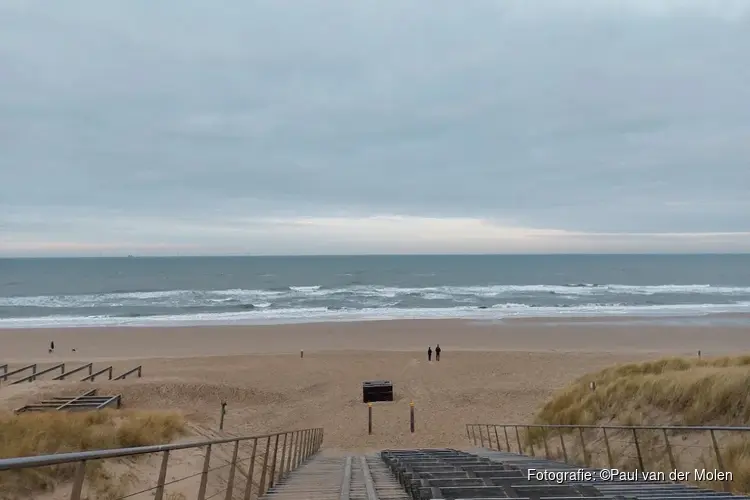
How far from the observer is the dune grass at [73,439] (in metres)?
6.47

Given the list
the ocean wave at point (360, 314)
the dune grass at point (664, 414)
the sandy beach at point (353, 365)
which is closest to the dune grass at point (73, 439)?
the sandy beach at point (353, 365)

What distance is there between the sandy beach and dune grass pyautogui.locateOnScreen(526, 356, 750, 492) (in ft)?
15.1

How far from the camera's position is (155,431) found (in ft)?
31.0

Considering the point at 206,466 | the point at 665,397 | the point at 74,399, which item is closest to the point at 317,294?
the point at 74,399

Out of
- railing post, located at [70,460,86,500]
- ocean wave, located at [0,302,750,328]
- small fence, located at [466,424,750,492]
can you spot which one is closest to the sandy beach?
ocean wave, located at [0,302,750,328]

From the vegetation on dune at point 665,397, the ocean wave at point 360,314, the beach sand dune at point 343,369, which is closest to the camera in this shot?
the vegetation on dune at point 665,397

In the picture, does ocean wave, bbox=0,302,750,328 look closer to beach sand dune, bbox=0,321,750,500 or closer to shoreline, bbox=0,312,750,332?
shoreline, bbox=0,312,750,332

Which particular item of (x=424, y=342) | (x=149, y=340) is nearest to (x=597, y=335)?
(x=424, y=342)

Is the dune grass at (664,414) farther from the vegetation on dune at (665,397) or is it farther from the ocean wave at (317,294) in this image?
the ocean wave at (317,294)

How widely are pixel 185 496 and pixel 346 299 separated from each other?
54.5 m

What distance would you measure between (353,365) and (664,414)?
58.8 feet

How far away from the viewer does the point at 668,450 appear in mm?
5898

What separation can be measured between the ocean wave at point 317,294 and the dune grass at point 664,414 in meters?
47.3

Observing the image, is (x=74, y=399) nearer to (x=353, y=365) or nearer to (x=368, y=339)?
(x=353, y=365)
